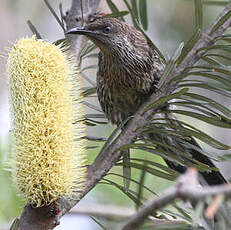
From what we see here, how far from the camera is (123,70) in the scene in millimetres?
2477

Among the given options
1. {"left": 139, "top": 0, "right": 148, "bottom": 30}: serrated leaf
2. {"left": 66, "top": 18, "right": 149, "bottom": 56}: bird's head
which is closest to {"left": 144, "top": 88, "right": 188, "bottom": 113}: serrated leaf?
{"left": 139, "top": 0, "right": 148, "bottom": 30}: serrated leaf

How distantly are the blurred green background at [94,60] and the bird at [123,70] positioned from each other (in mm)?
148

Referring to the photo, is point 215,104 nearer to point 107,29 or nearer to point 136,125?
point 136,125

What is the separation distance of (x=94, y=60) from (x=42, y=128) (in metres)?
4.15

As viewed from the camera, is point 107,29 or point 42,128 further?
point 107,29

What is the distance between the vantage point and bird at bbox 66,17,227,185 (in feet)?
7.69

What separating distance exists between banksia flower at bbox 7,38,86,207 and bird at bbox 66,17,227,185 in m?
0.96

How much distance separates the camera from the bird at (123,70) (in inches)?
92.3

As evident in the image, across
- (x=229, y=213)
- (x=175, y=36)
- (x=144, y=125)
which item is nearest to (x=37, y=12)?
(x=175, y=36)

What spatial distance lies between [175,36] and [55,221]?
311 cm

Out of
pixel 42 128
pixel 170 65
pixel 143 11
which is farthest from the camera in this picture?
pixel 143 11

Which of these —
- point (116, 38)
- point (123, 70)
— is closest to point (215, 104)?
point (123, 70)

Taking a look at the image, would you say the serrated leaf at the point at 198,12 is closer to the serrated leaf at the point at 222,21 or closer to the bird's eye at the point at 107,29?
the serrated leaf at the point at 222,21

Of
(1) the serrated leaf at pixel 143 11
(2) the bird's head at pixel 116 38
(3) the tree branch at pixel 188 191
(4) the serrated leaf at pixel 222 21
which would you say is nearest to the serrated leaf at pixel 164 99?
(4) the serrated leaf at pixel 222 21
